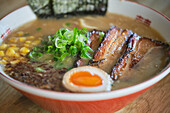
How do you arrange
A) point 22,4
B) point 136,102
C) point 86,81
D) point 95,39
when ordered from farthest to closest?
point 22,4, point 95,39, point 136,102, point 86,81

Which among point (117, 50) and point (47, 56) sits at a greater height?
point (117, 50)

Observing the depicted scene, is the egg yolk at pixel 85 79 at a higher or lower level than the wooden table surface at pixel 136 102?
higher

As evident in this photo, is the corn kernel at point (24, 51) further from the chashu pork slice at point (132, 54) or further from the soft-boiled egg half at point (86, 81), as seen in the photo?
the chashu pork slice at point (132, 54)

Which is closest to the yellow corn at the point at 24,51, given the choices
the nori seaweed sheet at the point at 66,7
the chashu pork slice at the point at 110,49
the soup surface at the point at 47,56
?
the soup surface at the point at 47,56

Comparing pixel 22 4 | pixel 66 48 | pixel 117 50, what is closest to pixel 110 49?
pixel 117 50

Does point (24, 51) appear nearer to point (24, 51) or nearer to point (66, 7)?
point (24, 51)

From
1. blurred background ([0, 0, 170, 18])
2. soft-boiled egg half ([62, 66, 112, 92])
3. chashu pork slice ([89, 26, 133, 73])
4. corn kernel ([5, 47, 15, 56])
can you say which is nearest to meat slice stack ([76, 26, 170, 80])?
chashu pork slice ([89, 26, 133, 73])
